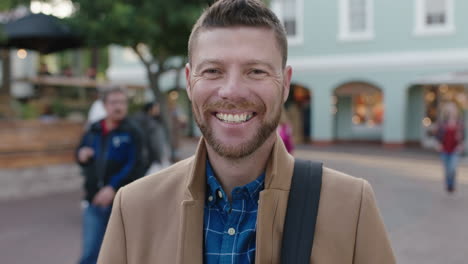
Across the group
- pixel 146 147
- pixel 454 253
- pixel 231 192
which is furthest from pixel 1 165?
pixel 231 192

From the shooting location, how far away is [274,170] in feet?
4.88

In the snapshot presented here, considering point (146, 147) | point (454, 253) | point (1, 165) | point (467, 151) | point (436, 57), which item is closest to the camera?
point (146, 147)

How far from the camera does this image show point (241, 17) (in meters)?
1.45

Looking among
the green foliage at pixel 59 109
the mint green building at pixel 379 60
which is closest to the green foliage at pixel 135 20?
the green foliage at pixel 59 109

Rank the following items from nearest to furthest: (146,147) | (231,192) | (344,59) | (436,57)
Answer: (231,192) < (146,147) < (436,57) < (344,59)

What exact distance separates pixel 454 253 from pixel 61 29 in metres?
9.12

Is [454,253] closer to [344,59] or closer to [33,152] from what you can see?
[33,152]

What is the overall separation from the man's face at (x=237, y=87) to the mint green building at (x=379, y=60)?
1716 centimetres

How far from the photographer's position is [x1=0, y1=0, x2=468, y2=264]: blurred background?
766cm

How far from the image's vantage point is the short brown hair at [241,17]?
1457mm

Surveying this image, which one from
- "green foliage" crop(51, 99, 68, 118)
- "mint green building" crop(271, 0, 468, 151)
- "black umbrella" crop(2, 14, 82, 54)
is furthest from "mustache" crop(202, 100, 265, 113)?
"mint green building" crop(271, 0, 468, 151)

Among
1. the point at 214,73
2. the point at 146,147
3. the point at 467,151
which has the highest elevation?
the point at 214,73

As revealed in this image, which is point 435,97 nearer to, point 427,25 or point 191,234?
point 427,25

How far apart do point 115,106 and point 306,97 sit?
18322 mm
